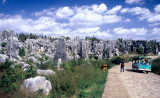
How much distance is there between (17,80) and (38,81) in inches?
53.8

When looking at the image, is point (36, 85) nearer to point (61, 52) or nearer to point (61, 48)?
point (61, 52)

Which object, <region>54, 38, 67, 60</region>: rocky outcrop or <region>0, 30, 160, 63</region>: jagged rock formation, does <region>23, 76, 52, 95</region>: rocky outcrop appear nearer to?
<region>0, 30, 160, 63</region>: jagged rock formation

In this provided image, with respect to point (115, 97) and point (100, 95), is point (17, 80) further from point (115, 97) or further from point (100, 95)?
point (115, 97)

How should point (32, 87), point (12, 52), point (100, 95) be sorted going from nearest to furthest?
point (32, 87), point (100, 95), point (12, 52)

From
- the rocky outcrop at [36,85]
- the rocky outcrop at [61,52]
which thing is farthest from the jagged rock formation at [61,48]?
the rocky outcrop at [36,85]

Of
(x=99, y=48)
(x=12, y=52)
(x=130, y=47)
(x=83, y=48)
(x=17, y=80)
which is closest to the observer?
(x=17, y=80)

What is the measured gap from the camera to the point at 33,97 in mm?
4945

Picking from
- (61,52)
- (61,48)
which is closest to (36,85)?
(61,52)

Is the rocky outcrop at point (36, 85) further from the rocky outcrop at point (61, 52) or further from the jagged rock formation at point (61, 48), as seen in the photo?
the rocky outcrop at point (61, 52)

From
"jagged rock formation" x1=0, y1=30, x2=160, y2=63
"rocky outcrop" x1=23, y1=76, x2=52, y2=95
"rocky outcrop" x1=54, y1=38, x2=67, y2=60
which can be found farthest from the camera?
"jagged rock formation" x1=0, y1=30, x2=160, y2=63

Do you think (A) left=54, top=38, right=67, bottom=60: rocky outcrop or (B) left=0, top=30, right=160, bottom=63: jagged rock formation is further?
(B) left=0, top=30, right=160, bottom=63: jagged rock formation

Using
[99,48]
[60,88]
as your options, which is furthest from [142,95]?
[99,48]

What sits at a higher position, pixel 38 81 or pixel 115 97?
pixel 38 81

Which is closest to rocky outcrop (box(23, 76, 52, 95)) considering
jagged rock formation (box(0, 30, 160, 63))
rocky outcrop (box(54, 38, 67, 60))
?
jagged rock formation (box(0, 30, 160, 63))
